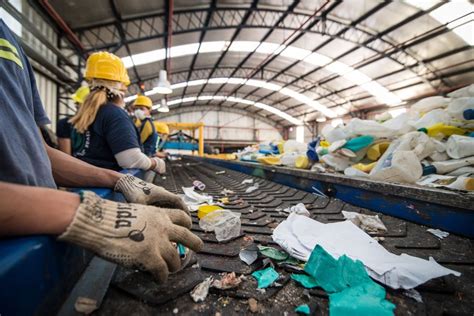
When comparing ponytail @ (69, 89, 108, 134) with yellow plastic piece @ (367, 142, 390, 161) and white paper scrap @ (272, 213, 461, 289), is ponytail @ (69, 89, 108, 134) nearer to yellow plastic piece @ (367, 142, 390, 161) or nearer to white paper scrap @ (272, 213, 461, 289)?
white paper scrap @ (272, 213, 461, 289)

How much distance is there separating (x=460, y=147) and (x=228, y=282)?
6.66 ft

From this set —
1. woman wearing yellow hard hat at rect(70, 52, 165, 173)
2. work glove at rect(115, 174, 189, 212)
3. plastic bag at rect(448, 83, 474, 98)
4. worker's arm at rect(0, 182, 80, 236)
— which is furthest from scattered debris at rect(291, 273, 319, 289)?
plastic bag at rect(448, 83, 474, 98)

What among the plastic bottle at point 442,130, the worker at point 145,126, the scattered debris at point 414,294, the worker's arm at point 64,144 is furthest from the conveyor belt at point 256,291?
the worker at point 145,126

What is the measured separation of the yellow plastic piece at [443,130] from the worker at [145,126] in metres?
3.85

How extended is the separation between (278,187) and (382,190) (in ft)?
3.51

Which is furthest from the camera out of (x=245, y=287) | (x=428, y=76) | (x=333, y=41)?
(x=428, y=76)

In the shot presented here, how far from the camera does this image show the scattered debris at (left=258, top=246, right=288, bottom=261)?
90cm

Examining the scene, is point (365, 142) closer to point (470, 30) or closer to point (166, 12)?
point (166, 12)

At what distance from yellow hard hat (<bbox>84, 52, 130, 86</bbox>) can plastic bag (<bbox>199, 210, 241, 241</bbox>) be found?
4.92 feet

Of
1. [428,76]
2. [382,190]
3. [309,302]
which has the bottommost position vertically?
[309,302]

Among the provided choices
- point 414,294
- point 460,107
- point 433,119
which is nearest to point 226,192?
point 414,294

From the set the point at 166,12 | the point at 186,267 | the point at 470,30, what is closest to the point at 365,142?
the point at 186,267

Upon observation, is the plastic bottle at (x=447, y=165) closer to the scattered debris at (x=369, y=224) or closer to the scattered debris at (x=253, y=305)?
the scattered debris at (x=369, y=224)

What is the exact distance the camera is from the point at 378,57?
9.02 metres
